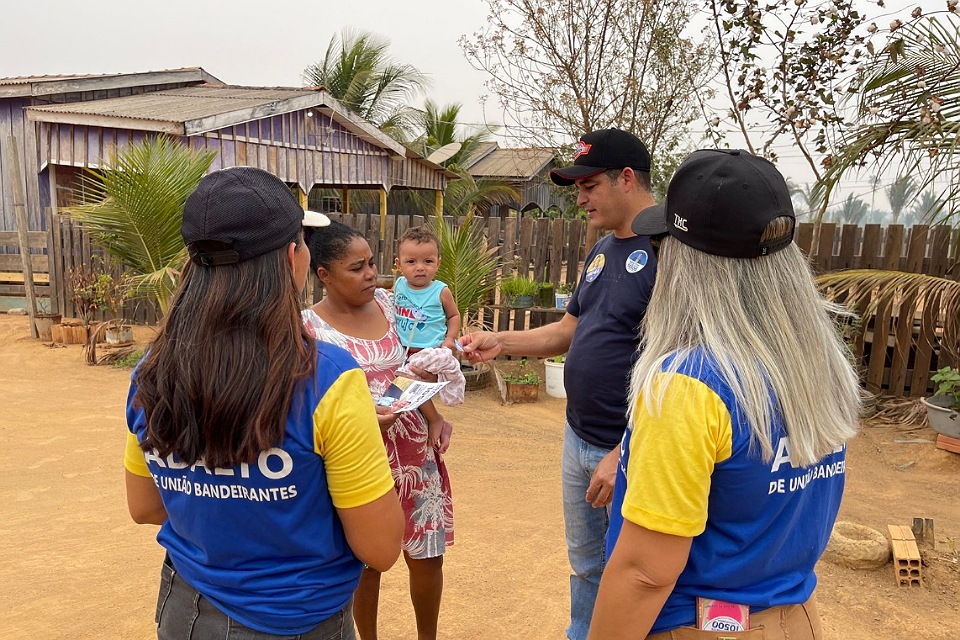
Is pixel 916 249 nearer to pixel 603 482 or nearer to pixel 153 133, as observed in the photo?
pixel 603 482

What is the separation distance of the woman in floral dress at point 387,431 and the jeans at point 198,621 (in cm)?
104

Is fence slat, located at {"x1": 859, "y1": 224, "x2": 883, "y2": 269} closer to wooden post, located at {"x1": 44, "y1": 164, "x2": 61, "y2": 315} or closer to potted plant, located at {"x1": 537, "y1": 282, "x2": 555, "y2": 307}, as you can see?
potted plant, located at {"x1": 537, "y1": 282, "x2": 555, "y2": 307}

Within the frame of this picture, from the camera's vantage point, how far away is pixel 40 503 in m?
4.82

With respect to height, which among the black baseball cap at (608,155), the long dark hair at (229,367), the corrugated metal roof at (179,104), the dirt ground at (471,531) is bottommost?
the dirt ground at (471,531)

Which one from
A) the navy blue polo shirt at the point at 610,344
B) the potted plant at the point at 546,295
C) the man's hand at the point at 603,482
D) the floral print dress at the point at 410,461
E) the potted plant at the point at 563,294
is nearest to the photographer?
the man's hand at the point at 603,482

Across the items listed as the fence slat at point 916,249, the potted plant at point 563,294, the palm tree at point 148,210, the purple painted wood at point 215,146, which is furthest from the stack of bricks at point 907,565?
the purple painted wood at point 215,146

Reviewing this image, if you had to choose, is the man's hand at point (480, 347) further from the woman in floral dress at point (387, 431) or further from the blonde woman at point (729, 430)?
the blonde woman at point (729, 430)

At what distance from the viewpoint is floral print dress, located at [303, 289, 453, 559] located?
273cm

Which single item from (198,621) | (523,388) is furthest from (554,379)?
(198,621)

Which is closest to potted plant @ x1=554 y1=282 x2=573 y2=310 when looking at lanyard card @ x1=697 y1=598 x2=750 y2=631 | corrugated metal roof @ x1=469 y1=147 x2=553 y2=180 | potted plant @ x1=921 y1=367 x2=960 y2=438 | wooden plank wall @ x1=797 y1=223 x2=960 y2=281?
wooden plank wall @ x1=797 y1=223 x2=960 y2=281

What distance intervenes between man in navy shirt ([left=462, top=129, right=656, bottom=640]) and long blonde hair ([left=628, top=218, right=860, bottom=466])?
905 mm

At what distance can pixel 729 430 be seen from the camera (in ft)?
4.33

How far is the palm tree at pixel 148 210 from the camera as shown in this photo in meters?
8.03

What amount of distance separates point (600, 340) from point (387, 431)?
0.86 meters
